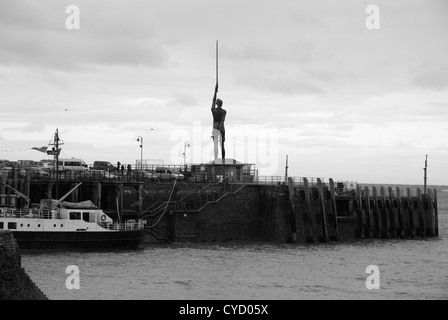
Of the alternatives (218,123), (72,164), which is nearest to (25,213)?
(72,164)

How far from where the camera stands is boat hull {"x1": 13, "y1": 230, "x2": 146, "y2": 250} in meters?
56.0

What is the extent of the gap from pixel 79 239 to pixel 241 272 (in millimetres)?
13291

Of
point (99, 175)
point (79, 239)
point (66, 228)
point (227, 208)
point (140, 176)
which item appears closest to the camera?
point (79, 239)

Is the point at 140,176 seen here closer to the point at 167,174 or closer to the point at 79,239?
the point at 167,174

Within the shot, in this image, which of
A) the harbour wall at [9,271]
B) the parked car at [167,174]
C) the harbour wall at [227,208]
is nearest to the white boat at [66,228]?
the harbour wall at [227,208]

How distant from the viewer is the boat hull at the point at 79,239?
56.0 metres

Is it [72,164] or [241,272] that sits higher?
[72,164]

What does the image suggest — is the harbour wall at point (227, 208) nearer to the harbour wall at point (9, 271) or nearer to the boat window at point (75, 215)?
the boat window at point (75, 215)

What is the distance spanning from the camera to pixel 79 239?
57.2m

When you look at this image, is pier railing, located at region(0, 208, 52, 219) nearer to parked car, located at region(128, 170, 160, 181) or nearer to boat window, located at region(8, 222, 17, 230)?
boat window, located at region(8, 222, 17, 230)

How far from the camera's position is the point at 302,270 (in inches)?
2048

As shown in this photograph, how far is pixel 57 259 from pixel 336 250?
2253 centimetres
